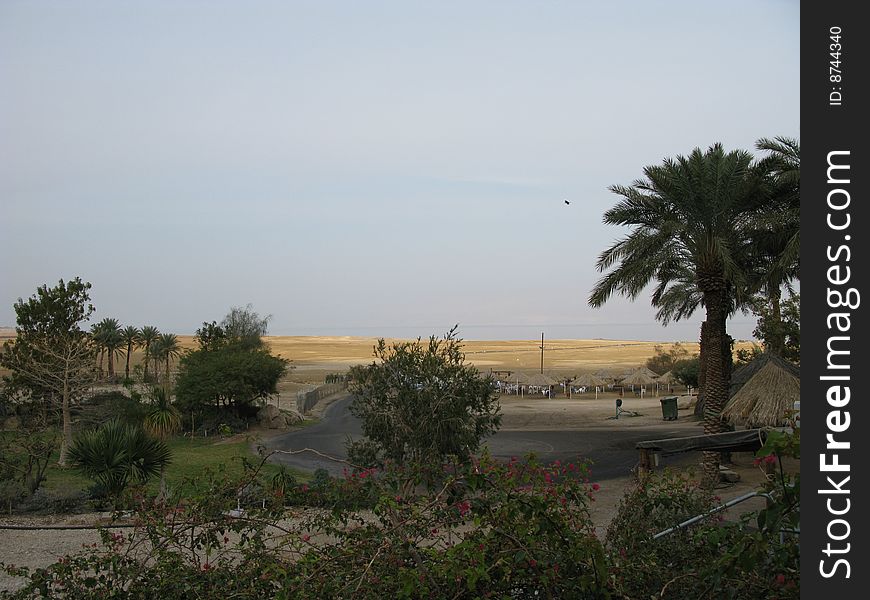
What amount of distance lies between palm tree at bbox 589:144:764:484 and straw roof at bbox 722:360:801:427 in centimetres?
68

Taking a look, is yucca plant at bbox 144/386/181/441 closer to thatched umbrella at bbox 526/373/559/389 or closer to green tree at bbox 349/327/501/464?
green tree at bbox 349/327/501/464

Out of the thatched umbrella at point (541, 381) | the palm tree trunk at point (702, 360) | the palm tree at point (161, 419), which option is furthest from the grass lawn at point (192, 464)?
the thatched umbrella at point (541, 381)

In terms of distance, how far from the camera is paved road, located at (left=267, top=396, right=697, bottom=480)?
81.8 ft

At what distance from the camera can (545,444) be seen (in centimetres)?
3061

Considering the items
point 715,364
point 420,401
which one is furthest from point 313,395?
point 420,401

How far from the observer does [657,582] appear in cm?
507

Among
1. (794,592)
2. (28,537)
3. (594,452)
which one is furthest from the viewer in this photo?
(594,452)

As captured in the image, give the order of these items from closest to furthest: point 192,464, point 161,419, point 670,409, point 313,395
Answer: point 192,464, point 161,419, point 670,409, point 313,395

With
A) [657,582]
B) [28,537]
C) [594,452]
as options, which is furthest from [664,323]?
[657,582]

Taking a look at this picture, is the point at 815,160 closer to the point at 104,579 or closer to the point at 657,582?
the point at 657,582

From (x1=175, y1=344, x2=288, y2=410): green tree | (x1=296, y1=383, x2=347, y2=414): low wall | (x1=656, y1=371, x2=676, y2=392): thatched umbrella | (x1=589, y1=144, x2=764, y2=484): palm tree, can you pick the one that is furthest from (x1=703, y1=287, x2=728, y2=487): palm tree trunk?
(x1=656, y1=371, x2=676, y2=392): thatched umbrella

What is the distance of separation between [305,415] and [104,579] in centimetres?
3983

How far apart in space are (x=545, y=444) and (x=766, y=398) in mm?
11205

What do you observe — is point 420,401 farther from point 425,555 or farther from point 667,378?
point 667,378
